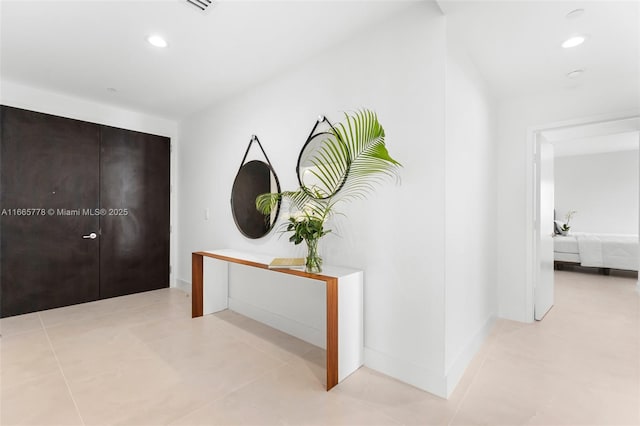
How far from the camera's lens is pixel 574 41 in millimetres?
2219

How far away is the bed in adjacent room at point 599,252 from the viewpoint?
5047mm

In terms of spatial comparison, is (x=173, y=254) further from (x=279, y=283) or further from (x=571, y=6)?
(x=571, y=6)

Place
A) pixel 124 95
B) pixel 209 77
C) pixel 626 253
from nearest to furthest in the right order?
pixel 209 77
pixel 124 95
pixel 626 253

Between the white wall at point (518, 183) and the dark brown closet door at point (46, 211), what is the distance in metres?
5.04

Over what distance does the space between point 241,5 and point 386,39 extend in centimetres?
106

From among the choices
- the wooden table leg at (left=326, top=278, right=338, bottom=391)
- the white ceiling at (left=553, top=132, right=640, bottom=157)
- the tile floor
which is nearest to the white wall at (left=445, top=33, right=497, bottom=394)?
the tile floor

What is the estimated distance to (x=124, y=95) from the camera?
359 centimetres

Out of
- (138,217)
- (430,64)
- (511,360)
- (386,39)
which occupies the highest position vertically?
(386,39)

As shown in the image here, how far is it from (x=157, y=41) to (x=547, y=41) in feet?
10.3

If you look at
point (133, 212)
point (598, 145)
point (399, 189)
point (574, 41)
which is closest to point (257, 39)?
point (399, 189)

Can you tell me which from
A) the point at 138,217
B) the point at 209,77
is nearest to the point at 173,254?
the point at 138,217

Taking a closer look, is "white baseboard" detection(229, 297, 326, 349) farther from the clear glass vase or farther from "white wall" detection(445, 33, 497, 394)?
"white wall" detection(445, 33, 497, 394)

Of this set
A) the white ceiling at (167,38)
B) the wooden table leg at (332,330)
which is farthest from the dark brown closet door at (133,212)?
the wooden table leg at (332,330)

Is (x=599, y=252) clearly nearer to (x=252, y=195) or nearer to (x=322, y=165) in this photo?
(x=322, y=165)
